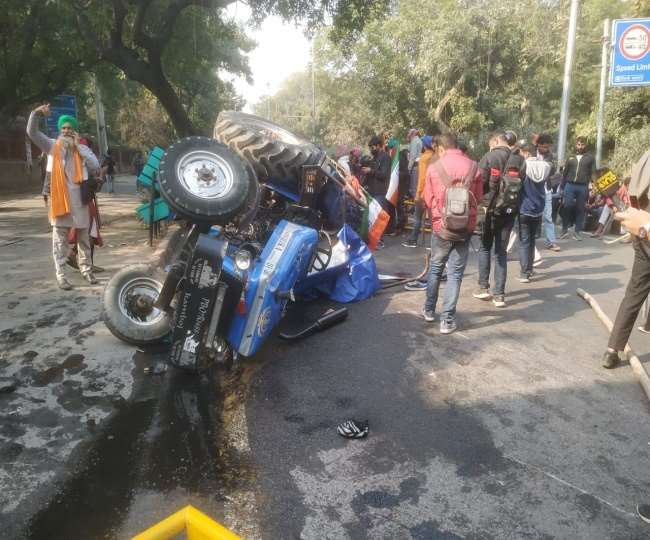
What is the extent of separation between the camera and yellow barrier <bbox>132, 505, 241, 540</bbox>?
1150 millimetres

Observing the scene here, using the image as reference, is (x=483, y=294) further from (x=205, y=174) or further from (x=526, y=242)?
(x=205, y=174)

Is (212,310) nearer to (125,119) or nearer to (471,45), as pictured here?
(471,45)

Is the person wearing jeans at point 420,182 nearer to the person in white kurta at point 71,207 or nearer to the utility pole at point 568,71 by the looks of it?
the person in white kurta at point 71,207

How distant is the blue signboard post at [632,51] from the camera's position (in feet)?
35.4

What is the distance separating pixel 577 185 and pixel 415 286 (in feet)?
17.7

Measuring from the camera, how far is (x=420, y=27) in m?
22.6

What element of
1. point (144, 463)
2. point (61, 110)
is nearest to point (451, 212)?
point (144, 463)

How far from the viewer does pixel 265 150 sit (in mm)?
4715

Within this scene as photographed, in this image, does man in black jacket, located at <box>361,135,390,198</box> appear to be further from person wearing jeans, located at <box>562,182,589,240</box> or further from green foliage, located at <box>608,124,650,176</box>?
green foliage, located at <box>608,124,650,176</box>

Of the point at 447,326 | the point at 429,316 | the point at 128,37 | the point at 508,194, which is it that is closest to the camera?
the point at 447,326

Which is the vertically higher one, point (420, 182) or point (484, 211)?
point (420, 182)

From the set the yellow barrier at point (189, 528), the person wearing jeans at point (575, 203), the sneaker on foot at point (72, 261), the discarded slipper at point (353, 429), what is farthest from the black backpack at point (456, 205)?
the person wearing jeans at point (575, 203)

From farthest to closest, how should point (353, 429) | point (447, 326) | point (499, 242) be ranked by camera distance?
point (499, 242) → point (447, 326) → point (353, 429)

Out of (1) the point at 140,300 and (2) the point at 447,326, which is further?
(2) the point at 447,326
